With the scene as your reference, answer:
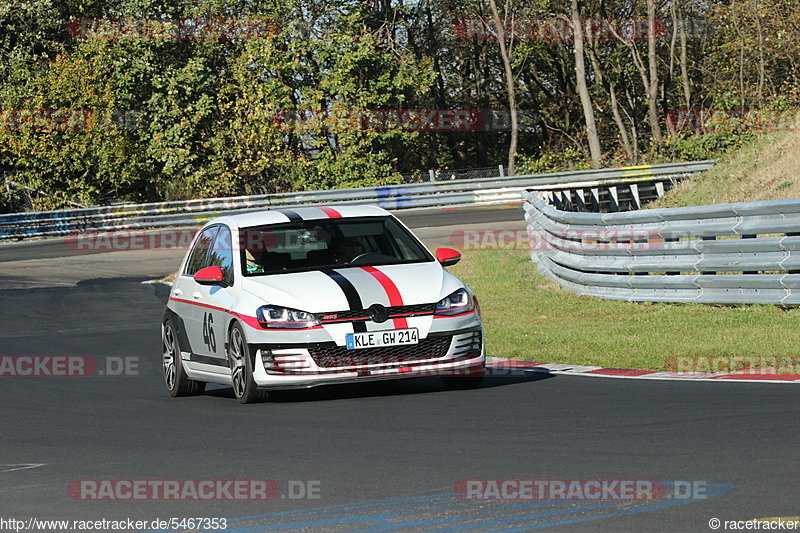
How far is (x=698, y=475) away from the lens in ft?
20.5

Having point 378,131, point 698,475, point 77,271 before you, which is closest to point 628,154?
point 378,131

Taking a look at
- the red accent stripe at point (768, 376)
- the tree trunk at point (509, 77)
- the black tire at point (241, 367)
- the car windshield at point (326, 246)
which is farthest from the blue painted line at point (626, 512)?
the tree trunk at point (509, 77)

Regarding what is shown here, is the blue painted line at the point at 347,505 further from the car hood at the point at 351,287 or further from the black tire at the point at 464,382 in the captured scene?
the black tire at the point at 464,382

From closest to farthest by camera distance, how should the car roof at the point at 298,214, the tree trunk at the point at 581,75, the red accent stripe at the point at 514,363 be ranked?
the car roof at the point at 298,214 < the red accent stripe at the point at 514,363 < the tree trunk at the point at 581,75

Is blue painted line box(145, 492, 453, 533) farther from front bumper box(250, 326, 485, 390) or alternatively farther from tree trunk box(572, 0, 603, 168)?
tree trunk box(572, 0, 603, 168)

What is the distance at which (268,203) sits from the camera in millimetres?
40531

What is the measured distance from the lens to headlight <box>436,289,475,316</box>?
10.2 meters

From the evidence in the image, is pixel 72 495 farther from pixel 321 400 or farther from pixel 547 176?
pixel 547 176

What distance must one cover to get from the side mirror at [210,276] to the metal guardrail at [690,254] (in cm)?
590

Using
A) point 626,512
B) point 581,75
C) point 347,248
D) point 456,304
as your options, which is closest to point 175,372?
point 347,248

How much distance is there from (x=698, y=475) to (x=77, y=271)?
23224 mm

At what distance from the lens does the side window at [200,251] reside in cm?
1186

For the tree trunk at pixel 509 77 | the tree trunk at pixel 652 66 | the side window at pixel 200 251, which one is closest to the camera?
the side window at pixel 200 251

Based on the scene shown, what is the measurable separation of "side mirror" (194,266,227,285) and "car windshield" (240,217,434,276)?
9.2 inches
